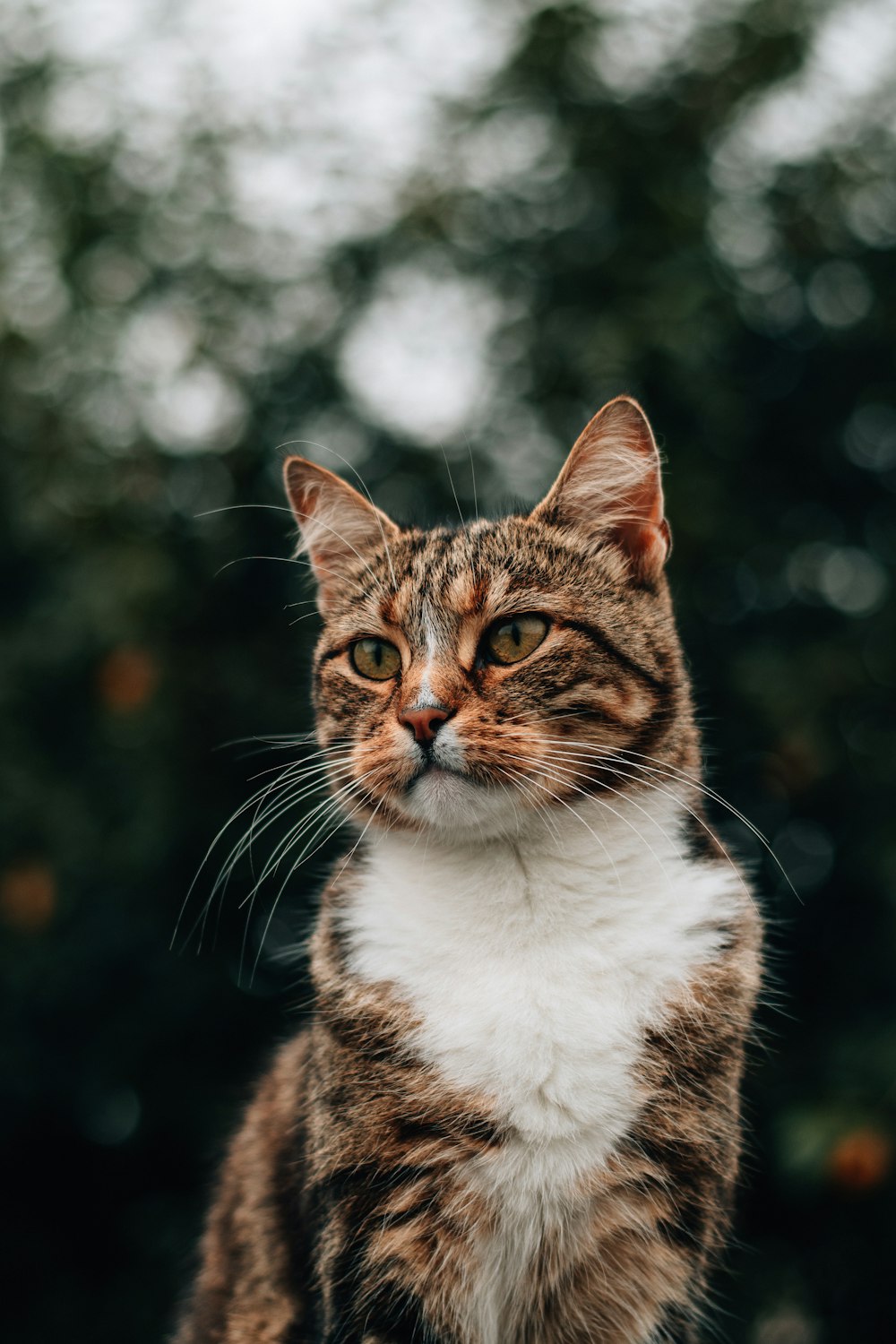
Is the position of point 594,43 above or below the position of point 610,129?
above

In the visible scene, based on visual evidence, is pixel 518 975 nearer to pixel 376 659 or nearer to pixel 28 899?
pixel 376 659

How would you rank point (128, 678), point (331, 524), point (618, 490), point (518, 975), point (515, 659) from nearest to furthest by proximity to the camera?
point (518, 975) < point (515, 659) < point (618, 490) < point (331, 524) < point (128, 678)

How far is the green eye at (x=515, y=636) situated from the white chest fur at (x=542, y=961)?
32 centimetres

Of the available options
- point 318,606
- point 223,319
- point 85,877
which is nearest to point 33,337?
point 223,319

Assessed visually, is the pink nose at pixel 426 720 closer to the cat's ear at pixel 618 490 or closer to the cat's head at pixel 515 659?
the cat's head at pixel 515 659

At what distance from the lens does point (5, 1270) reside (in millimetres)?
4262

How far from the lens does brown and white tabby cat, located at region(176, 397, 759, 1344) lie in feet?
5.97

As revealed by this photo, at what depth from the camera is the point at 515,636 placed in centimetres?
212

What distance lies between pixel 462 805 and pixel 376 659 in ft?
1.41

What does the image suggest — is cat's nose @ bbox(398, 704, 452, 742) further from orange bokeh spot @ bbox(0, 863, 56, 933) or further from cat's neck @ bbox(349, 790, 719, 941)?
orange bokeh spot @ bbox(0, 863, 56, 933)

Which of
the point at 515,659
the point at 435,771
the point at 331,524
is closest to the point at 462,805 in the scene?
the point at 435,771

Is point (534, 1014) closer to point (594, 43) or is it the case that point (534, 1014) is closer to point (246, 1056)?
point (246, 1056)

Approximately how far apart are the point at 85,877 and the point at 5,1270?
5.52 feet

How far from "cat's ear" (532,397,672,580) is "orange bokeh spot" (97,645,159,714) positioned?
76.3 inches
